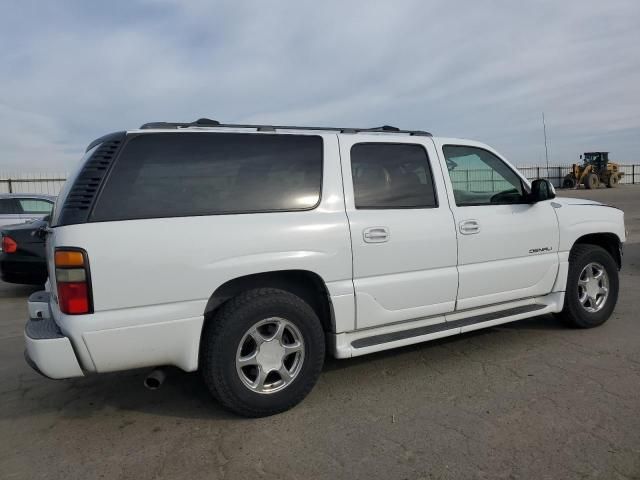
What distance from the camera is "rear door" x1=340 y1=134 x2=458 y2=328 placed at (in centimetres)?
347

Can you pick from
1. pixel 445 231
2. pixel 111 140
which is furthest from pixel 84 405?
pixel 445 231

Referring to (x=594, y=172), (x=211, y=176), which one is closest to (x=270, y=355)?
(x=211, y=176)

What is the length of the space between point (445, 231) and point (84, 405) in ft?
9.46

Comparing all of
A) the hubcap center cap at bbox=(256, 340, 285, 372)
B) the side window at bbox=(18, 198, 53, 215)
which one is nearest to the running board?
the hubcap center cap at bbox=(256, 340, 285, 372)

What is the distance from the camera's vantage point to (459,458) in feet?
8.76

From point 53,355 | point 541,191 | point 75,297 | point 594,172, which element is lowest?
point 53,355

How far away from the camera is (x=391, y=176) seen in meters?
3.77

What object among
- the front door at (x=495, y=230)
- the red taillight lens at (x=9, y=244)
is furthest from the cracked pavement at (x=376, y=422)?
the red taillight lens at (x=9, y=244)

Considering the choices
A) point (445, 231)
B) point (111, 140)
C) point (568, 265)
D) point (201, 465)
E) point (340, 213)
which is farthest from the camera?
point (568, 265)

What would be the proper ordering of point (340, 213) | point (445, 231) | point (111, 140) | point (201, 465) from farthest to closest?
1. point (445, 231)
2. point (340, 213)
3. point (111, 140)
4. point (201, 465)

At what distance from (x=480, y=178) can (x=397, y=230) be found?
1254 mm

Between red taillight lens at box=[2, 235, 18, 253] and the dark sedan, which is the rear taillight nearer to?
the dark sedan

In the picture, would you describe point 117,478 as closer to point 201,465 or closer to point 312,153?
point 201,465

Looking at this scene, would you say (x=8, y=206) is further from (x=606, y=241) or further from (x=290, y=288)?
(x=606, y=241)
